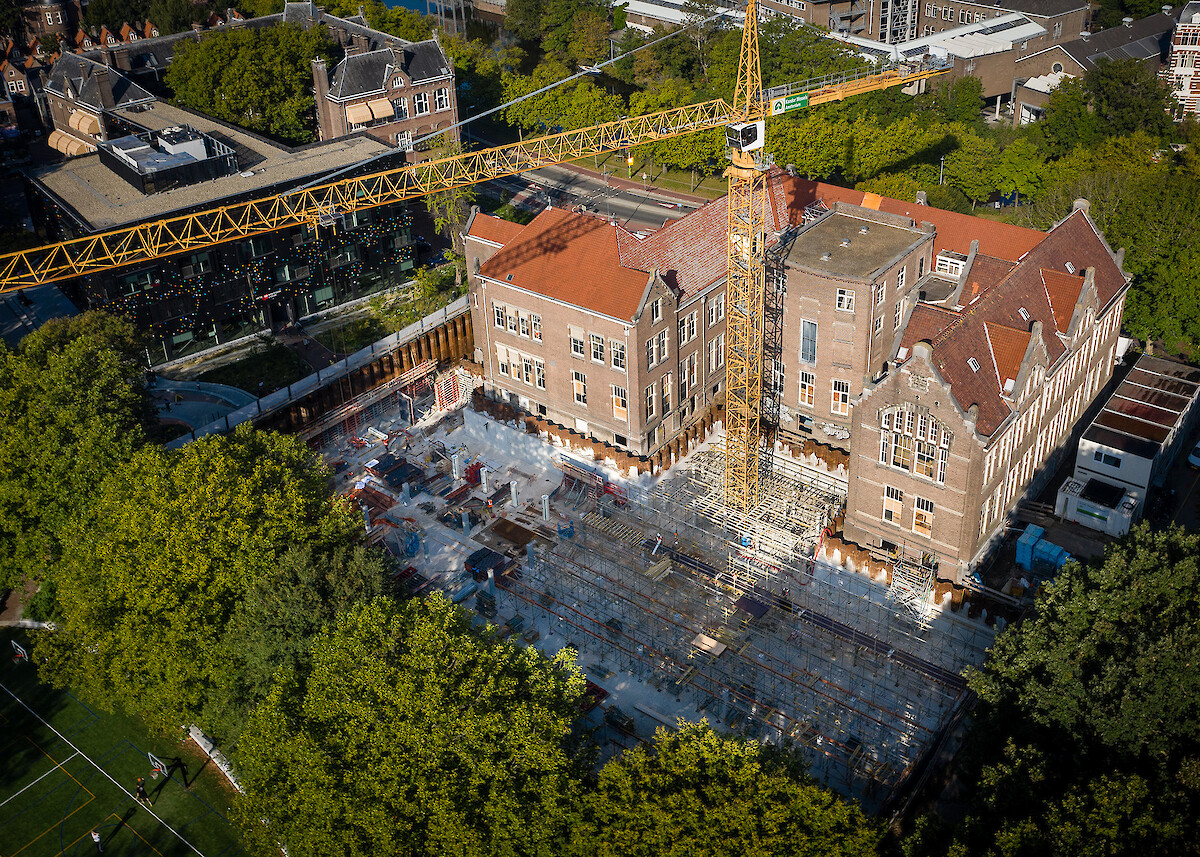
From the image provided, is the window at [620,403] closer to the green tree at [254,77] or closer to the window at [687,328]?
the window at [687,328]

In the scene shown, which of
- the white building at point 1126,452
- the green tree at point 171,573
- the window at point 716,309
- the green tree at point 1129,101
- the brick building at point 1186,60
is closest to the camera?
the green tree at point 171,573

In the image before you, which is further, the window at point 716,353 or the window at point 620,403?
the window at point 716,353

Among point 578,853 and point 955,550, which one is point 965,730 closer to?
point 955,550

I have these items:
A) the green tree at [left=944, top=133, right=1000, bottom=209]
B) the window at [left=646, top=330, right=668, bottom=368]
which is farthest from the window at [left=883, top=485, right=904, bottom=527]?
the green tree at [left=944, top=133, right=1000, bottom=209]

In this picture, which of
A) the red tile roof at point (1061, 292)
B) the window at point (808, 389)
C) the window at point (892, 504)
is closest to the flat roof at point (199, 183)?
the window at point (808, 389)

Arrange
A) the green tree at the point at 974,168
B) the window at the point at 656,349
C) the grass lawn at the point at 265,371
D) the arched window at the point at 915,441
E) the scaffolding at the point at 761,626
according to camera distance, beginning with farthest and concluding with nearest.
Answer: the green tree at the point at 974,168 → the grass lawn at the point at 265,371 → the window at the point at 656,349 → the arched window at the point at 915,441 → the scaffolding at the point at 761,626

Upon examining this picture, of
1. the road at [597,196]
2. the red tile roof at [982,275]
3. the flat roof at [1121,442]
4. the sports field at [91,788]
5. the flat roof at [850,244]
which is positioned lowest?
the sports field at [91,788]

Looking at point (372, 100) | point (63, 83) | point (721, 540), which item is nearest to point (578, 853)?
point (721, 540)
